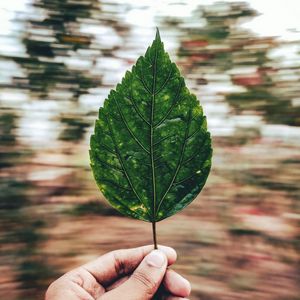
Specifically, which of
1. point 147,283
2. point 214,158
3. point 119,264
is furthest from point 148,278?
point 214,158

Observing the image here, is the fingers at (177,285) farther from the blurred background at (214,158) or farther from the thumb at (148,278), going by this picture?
the blurred background at (214,158)

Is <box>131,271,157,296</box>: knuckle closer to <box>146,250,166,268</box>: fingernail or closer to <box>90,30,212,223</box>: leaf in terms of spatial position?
<box>146,250,166,268</box>: fingernail

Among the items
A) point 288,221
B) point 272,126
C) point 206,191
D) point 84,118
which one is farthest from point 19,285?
point 272,126

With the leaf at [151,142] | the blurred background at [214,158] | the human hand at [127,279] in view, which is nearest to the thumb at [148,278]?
the human hand at [127,279]

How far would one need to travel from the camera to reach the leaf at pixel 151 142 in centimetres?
76

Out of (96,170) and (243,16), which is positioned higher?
(243,16)

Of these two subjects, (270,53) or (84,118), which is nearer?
(84,118)

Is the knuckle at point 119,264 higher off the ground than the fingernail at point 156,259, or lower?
lower

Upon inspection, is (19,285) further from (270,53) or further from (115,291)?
(270,53)

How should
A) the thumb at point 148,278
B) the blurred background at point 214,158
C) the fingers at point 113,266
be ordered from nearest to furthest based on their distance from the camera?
the thumb at point 148,278 < the fingers at point 113,266 < the blurred background at point 214,158

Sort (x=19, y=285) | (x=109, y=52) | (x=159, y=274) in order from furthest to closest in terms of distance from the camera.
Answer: (x=109, y=52) < (x=19, y=285) < (x=159, y=274)

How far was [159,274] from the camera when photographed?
43.3 inches

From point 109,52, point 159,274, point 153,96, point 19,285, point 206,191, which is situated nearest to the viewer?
point 153,96

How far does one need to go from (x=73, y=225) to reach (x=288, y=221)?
49.5 inches
